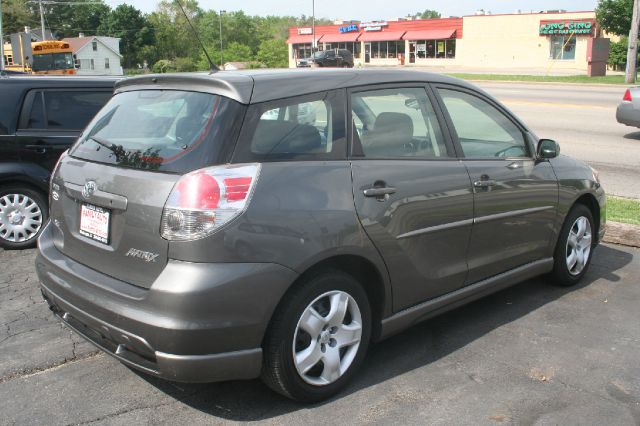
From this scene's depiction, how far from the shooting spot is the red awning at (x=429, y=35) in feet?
222

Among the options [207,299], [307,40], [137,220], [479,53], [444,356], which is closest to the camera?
[207,299]

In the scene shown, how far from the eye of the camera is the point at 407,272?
3.67 meters

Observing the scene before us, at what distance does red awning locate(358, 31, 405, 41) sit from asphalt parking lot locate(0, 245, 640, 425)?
69.9 metres

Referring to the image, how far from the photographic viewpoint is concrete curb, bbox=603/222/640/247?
6.25m

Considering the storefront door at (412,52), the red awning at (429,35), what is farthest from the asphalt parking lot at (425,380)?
the storefront door at (412,52)

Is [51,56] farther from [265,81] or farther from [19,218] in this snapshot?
[265,81]

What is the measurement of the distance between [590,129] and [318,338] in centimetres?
1388

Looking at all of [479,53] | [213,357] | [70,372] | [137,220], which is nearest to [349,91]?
[137,220]

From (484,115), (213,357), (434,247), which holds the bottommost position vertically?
(213,357)

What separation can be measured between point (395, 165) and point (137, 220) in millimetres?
1470

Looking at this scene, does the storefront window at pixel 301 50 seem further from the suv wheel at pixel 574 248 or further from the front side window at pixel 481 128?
the front side window at pixel 481 128

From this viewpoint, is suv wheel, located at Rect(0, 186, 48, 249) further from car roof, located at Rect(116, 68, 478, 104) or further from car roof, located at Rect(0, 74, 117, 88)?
car roof, located at Rect(116, 68, 478, 104)

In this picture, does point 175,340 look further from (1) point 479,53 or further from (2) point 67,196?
(1) point 479,53

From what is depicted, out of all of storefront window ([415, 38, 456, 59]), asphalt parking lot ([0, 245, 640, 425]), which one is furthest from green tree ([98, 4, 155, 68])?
asphalt parking lot ([0, 245, 640, 425])
